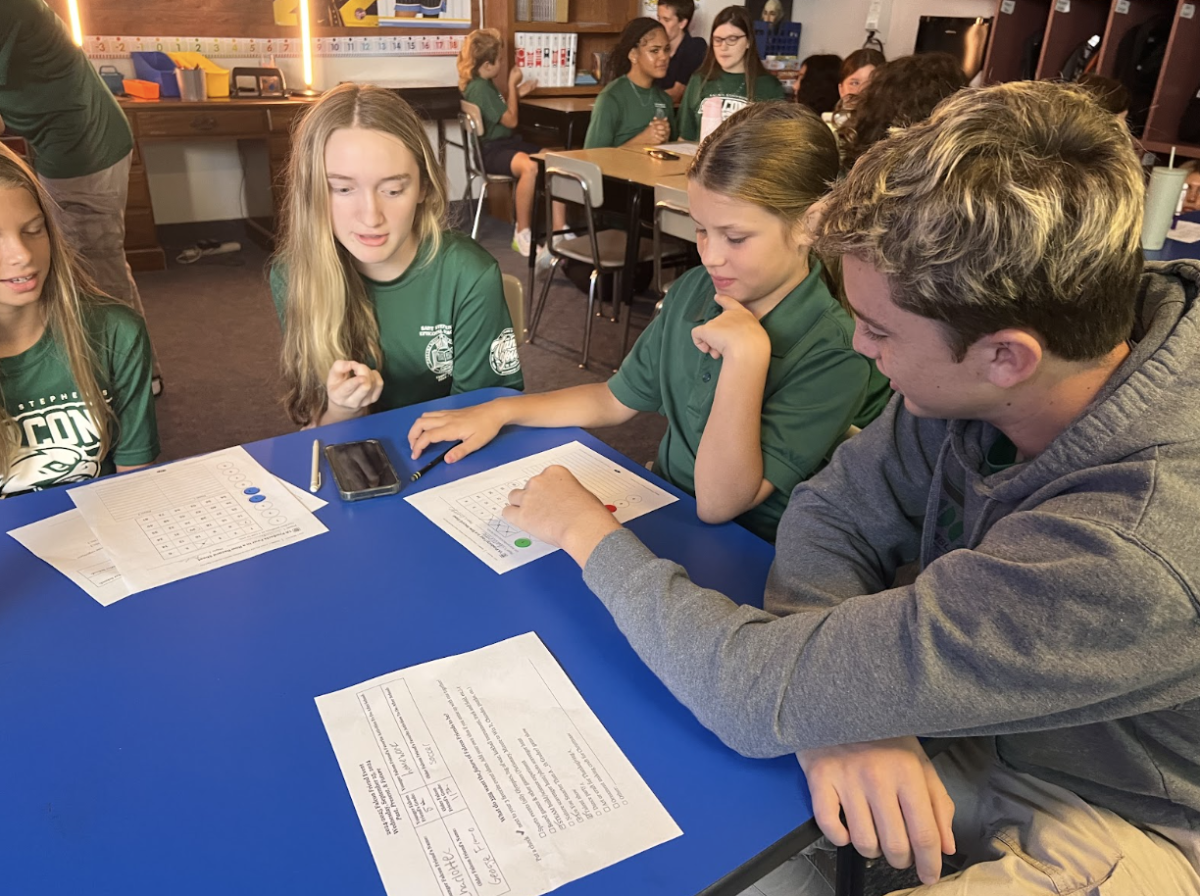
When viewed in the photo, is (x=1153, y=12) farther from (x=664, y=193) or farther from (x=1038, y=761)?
(x=1038, y=761)

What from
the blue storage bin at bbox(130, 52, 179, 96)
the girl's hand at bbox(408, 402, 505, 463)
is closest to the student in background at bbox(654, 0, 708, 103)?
the blue storage bin at bbox(130, 52, 179, 96)

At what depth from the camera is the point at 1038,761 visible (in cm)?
83

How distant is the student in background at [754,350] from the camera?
1.18m

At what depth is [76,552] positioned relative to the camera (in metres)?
1.02

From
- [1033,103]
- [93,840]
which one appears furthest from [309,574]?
[1033,103]

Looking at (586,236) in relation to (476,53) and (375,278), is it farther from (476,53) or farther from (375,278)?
(375,278)

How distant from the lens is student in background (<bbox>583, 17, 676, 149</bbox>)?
4586 millimetres

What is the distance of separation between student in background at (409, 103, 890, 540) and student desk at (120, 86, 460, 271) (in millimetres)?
3455

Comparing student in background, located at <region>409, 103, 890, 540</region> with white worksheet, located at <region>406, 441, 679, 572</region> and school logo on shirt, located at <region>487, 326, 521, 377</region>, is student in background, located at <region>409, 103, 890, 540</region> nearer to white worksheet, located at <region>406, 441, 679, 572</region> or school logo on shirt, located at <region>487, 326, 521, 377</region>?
white worksheet, located at <region>406, 441, 679, 572</region>

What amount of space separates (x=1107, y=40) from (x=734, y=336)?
412cm

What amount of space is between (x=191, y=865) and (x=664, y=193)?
2745 mm

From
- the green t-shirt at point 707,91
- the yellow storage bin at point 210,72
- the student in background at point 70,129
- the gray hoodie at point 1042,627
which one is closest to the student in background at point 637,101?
the green t-shirt at point 707,91

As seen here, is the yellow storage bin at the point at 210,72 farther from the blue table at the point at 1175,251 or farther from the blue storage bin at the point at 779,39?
the blue table at the point at 1175,251

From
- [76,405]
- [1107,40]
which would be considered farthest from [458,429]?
[1107,40]
